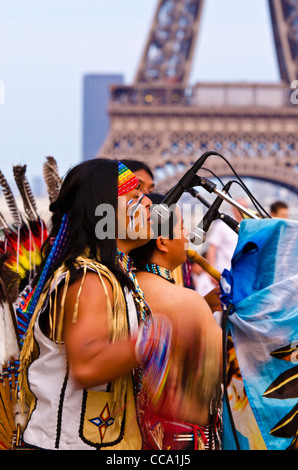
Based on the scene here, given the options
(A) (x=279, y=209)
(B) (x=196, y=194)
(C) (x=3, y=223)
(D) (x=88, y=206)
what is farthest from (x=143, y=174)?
(A) (x=279, y=209)

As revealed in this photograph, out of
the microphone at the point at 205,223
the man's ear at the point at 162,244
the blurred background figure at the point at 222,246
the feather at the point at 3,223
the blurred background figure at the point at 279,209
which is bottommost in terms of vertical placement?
the blurred background figure at the point at 222,246

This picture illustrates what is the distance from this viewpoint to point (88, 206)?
2.05m

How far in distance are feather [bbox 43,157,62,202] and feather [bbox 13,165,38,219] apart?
17 centimetres

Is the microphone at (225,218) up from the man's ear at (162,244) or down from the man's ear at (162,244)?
up

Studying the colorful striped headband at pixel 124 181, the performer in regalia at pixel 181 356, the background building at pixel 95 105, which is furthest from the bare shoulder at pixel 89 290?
the background building at pixel 95 105

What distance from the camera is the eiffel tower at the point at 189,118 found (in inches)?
936

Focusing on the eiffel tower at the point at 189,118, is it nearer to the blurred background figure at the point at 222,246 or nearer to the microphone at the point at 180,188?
the blurred background figure at the point at 222,246

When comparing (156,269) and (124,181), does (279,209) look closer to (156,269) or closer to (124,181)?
(156,269)

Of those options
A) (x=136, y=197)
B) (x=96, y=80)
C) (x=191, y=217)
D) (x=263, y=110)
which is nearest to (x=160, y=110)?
(x=263, y=110)

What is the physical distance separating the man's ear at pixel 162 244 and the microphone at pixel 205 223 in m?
0.15

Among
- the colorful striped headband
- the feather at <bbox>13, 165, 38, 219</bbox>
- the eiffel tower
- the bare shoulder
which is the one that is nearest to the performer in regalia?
the bare shoulder

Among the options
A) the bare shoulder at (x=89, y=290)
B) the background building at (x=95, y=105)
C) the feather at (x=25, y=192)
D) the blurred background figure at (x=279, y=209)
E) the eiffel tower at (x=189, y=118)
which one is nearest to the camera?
the bare shoulder at (x=89, y=290)

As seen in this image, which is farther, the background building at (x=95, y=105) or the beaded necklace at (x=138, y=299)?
the background building at (x=95, y=105)

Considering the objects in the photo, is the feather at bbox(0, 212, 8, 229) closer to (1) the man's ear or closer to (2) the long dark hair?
(1) the man's ear
